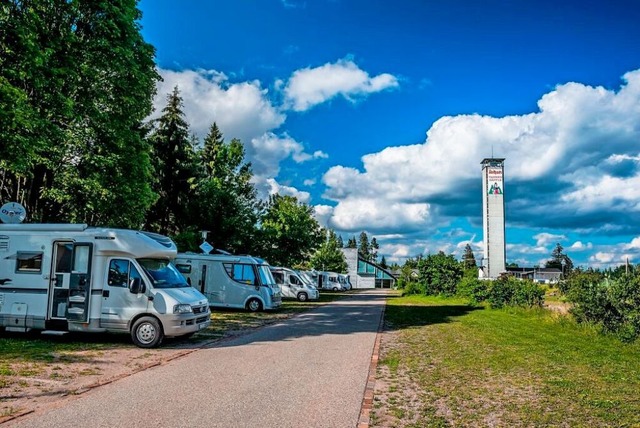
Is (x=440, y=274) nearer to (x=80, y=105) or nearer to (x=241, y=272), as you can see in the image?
(x=241, y=272)

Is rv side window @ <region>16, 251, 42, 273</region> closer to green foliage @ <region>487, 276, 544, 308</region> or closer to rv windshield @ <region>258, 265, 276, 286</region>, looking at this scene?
rv windshield @ <region>258, 265, 276, 286</region>

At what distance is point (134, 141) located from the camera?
21.2 meters

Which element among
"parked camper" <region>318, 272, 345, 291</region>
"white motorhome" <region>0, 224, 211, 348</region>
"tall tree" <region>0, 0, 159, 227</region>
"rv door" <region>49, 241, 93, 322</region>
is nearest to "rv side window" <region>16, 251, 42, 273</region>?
"white motorhome" <region>0, 224, 211, 348</region>

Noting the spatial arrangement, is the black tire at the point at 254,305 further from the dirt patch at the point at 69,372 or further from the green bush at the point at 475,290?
the green bush at the point at 475,290

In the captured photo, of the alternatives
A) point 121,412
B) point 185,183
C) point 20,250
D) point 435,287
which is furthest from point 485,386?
point 435,287

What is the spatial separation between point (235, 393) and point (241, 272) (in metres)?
15.7

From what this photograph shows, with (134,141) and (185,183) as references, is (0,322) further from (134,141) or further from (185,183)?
(185,183)

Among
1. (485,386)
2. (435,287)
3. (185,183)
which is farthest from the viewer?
(435,287)

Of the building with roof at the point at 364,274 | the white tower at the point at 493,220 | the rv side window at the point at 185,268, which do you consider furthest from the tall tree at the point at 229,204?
the white tower at the point at 493,220

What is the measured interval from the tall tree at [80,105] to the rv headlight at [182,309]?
6.84 metres

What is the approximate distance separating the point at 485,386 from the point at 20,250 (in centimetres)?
1137

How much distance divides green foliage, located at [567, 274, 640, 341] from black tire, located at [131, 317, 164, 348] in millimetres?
12569

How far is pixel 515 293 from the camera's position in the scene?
85.8 ft

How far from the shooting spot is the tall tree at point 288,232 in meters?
41.4
